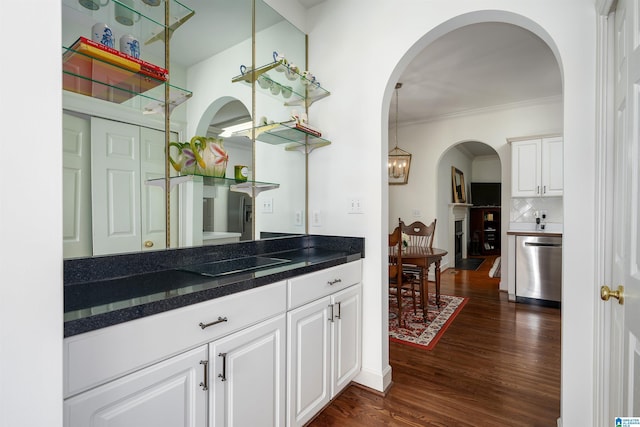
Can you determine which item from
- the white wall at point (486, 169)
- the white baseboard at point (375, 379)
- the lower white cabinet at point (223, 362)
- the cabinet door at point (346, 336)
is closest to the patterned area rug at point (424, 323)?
the white baseboard at point (375, 379)

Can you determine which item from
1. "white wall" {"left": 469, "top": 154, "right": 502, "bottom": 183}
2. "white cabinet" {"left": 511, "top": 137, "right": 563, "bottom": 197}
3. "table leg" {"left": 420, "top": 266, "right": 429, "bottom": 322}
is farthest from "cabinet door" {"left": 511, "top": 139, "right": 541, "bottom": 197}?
"white wall" {"left": 469, "top": 154, "right": 502, "bottom": 183}

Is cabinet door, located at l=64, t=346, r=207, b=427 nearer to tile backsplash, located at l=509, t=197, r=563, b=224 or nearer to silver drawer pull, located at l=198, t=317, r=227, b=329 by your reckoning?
silver drawer pull, located at l=198, t=317, r=227, b=329

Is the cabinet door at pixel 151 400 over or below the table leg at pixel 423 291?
over

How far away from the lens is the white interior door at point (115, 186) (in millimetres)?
1277

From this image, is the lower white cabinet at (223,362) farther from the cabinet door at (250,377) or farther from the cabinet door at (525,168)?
the cabinet door at (525,168)

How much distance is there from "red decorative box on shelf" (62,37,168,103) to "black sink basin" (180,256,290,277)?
844 mm

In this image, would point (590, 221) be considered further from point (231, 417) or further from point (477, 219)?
point (477, 219)

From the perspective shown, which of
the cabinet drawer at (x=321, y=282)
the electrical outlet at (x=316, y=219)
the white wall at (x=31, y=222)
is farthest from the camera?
the electrical outlet at (x=316, y=219)

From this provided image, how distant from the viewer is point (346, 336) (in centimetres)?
192

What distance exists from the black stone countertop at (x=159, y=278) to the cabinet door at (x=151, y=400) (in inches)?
7.2

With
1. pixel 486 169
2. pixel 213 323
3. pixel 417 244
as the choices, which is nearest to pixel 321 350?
pixel 213 323

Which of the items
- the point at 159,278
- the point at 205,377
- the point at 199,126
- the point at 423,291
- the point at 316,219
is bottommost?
the point at 423,291

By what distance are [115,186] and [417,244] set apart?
404cm

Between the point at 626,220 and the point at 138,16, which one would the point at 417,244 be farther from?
the point at 138,16
